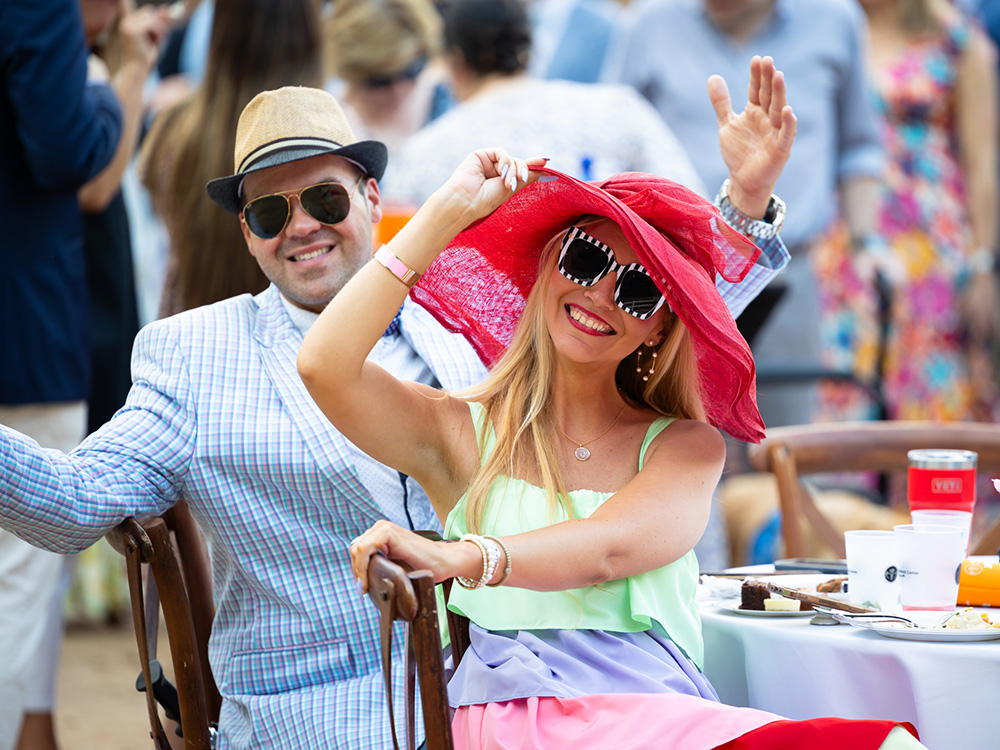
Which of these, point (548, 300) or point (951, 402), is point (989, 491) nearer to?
point (951, 402)

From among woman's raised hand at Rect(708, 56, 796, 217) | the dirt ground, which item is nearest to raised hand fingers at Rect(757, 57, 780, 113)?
woman's raised hand at Rect(708, 56, 796, 217)

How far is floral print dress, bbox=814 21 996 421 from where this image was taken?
555cm

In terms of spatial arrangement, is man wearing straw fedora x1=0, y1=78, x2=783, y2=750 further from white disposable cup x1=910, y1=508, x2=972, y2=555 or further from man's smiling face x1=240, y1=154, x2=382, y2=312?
white disposable cup x1=910, y1=508, x2=972, y2=555

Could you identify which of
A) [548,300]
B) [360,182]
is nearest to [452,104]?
[360,182]

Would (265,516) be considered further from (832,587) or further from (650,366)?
(832,587)

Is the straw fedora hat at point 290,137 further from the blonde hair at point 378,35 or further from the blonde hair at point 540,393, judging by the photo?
the blonde hair at point 378,35

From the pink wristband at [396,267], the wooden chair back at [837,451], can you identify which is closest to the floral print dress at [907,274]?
the wooden chair back at [837,451]

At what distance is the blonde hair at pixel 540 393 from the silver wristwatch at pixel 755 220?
1.72ft

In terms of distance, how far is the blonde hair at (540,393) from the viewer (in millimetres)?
2074

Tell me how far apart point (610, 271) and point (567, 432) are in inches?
11.8

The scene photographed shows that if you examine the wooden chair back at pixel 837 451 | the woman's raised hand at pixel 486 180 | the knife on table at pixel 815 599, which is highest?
the woman's raised hand at pixel 486 180

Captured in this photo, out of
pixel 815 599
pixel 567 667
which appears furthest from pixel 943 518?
pixel 567 667

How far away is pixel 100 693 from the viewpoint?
4.52m

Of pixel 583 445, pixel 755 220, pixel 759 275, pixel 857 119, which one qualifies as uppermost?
pixel 857 119
